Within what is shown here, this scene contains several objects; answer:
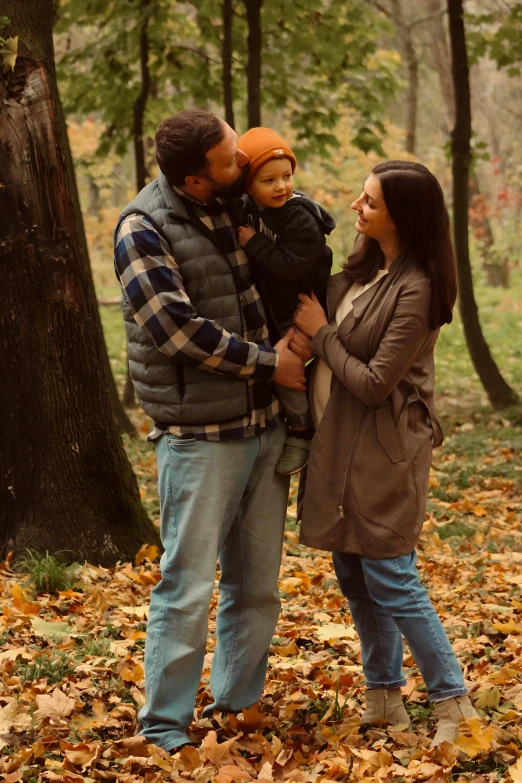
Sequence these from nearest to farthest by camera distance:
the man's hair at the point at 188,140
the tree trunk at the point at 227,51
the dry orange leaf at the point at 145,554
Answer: the man's hair at the point at 188,140
the dry orange leaf at the point at 145,554
the tree trunk at the point at 227,51

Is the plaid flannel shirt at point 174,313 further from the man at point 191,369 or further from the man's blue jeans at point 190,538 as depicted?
the man's blue jeans at point 190,538

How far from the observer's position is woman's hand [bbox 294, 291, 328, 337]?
3119 millimetres

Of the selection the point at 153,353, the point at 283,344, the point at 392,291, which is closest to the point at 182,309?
the point at 153,353

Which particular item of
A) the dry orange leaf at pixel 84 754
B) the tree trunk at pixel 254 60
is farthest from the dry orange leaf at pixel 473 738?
the tree trunk at pixel 254 60

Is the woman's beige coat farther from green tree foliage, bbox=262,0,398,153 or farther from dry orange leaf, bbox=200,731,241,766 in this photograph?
green tree foliage, bbox=262,0,398,153

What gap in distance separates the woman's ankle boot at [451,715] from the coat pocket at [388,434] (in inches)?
34.9

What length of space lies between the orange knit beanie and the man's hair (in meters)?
0.17

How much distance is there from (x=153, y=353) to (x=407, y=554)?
3.78ft

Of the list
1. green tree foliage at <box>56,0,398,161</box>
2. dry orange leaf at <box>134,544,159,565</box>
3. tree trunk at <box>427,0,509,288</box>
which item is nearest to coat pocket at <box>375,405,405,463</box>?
dry orange leaf at <box>134,544,159,565</box>

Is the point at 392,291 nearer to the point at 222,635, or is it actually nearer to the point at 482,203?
the point at 222,635

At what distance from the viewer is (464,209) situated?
10.6 metres

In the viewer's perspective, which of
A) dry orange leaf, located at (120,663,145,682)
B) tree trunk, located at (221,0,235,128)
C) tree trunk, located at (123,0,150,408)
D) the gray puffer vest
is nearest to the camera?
the gray puffer vest

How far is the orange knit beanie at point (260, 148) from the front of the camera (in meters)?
3.02

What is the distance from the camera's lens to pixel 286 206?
10.1ft
